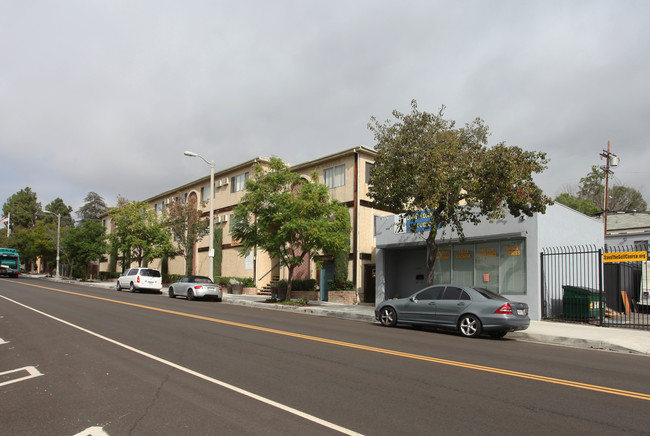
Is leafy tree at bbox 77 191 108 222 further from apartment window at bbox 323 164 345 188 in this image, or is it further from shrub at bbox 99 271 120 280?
apartment window at bbox 323 164 345 188

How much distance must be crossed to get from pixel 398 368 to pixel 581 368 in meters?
3.60

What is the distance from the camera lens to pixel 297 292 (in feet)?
90.5

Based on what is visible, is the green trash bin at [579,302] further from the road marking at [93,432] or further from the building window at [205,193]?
the building window at [205,193]

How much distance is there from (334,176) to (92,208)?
67574 mm

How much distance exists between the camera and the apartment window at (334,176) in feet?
90.2

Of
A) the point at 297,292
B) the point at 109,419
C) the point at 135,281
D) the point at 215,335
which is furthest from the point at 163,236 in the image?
the point at 109,419

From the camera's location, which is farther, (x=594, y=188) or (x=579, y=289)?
(x=594, y=188)

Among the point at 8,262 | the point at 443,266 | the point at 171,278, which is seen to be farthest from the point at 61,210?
the point at 443,266

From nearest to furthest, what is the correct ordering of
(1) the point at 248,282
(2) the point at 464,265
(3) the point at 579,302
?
(3) the point at 579,302 < (2) the point at 464,265 < (1) the point at 248,282

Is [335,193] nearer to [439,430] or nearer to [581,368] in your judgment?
[581,368]

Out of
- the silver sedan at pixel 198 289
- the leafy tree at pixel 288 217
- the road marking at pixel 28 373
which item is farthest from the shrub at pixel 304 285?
the road marking at pixel 28 373

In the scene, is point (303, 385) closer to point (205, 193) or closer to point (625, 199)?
point (205, 193)

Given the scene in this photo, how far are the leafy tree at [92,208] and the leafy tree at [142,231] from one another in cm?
4342

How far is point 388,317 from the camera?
1522 cm
